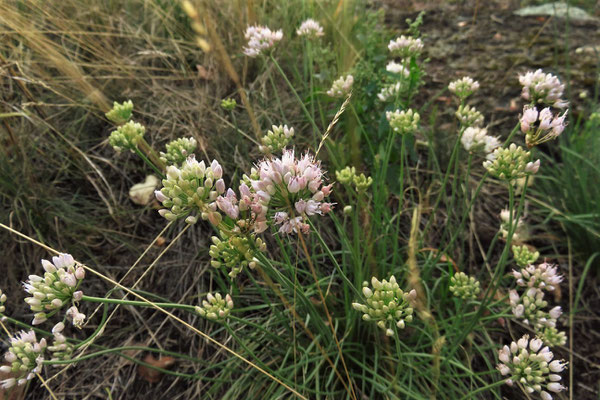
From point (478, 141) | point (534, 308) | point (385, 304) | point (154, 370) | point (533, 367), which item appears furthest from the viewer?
point (154, 370)

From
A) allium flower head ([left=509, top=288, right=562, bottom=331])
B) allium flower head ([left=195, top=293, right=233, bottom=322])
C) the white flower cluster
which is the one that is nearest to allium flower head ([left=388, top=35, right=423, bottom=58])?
the white flower cluster

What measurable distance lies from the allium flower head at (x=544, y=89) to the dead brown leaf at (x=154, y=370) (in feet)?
6.50

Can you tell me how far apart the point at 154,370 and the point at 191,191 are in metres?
1.31

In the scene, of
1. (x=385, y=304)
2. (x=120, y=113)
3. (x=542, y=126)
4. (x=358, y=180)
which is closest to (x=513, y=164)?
(x=542, y=126)

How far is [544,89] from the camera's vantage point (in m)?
1.54

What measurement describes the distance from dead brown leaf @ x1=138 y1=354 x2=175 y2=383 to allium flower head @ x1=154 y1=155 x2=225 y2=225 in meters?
1.17

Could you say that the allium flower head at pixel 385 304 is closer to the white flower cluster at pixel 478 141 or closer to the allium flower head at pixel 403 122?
the allium flower head at pixel 403 122

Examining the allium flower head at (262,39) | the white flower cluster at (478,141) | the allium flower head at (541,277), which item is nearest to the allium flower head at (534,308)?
the allium flower head at (541,277)

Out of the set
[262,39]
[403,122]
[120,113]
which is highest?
[262,39]

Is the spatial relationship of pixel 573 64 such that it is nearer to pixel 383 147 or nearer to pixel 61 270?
pixel 383 147

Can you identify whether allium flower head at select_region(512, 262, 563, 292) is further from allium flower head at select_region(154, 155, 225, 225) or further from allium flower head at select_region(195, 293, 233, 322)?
allium flower head at select_region(154, 155, 225, 225)

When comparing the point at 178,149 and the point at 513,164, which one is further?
the point at 178,149

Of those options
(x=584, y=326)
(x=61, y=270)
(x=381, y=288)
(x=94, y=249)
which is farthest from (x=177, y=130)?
(x=584, y=326)

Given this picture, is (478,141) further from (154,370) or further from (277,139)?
(154,370)
